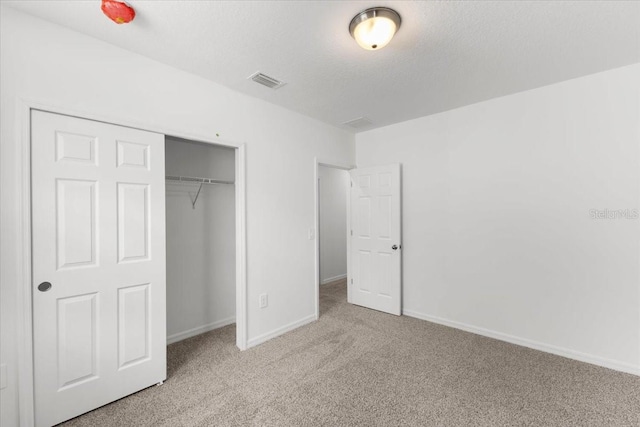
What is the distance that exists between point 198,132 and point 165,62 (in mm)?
575

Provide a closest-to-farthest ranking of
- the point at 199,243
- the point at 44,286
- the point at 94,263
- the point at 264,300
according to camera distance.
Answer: the point at 44,286 < the point at 94,263 < the point at 264,300 < the point at 199,243

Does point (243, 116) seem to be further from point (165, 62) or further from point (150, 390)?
point (150, 390)

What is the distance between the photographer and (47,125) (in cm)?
175

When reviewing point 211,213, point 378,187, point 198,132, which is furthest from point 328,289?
point 198,132

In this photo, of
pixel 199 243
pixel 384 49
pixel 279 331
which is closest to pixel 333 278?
pixel 279 331

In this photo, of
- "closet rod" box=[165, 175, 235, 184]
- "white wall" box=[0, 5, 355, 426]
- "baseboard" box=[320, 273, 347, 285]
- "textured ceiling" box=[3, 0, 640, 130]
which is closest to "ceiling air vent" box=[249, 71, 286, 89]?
"textured ceiling" box=[3, 0, 640, 130]

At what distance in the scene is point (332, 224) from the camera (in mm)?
5543

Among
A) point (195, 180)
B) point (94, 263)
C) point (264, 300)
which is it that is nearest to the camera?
point (94, 263)

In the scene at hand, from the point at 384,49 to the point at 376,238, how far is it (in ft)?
7.91

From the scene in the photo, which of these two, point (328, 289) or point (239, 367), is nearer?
point (239, 367)

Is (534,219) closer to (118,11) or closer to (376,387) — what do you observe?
(376,387)

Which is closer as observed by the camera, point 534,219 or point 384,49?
point 384,49

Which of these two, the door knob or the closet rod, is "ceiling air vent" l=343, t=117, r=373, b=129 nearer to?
the closet rod

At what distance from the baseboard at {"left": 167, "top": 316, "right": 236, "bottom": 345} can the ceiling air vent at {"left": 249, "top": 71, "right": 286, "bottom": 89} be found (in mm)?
2725
